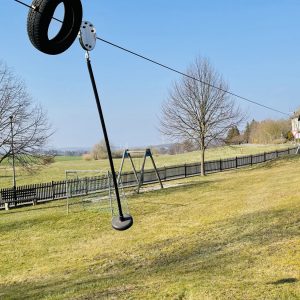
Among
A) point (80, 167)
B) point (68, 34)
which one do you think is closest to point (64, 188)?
point (68, 34)

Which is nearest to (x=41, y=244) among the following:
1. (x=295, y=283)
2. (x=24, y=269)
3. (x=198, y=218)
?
(x=24, y=269)

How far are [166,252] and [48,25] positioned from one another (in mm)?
7107

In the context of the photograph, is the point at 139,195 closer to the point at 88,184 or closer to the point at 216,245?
the point at 88,184

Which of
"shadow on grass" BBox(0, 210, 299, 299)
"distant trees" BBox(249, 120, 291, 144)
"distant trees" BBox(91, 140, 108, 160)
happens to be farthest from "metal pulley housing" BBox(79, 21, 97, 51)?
"distant trees" BBox(249, 120, 291, 144)

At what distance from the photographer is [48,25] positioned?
142 inches

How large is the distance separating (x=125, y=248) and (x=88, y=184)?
625 inches

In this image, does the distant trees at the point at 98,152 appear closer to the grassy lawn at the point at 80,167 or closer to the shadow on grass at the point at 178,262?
the grassy lawn at the point at 80,167

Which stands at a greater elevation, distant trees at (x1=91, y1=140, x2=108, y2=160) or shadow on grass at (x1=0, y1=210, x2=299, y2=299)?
distant trees at (x1=91, y1=140, x2=108, y2=160)

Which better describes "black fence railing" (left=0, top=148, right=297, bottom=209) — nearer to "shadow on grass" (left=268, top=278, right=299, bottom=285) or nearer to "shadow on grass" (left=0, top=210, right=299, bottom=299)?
"shadow on grass" (left=0, top=210, right=299, bottom=299)

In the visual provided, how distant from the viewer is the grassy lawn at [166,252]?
6367mm

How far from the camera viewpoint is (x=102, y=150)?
79.5 metres

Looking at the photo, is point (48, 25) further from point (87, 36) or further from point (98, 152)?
point (98, 152)

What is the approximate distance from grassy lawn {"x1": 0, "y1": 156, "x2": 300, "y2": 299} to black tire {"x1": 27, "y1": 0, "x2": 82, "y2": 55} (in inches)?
153

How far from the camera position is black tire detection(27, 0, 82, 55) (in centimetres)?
349
